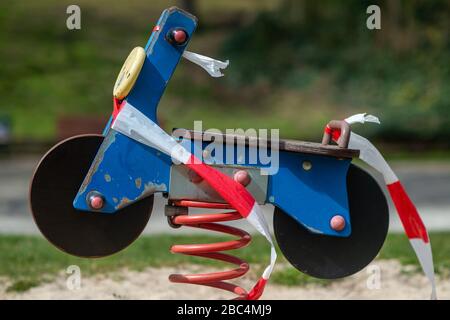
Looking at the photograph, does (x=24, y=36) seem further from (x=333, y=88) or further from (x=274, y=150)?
(x=274, y=150)

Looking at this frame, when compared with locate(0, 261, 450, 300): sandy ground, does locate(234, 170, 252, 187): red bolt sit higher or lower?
higher

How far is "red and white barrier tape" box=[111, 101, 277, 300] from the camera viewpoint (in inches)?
161

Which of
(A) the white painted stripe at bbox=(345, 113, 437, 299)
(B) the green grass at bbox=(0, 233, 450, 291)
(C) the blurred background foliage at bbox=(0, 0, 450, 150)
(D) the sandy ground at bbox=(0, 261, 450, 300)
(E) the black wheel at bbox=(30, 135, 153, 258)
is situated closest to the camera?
(E) the black wheel at bbox=(30, 135, 153, 258)

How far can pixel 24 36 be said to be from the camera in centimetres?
1761

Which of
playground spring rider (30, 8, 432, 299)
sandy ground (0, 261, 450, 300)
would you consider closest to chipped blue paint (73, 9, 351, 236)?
playground spring rider (30, 8, 432, 299)

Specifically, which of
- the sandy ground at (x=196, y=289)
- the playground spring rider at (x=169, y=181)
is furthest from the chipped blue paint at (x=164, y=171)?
the sandy ground at (x=196, y=289)

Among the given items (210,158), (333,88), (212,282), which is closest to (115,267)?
(212,282)

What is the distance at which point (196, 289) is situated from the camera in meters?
5.82

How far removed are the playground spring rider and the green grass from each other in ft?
5.33

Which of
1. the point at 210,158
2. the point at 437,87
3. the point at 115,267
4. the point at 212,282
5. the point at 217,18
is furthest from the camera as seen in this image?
the point at 217,18

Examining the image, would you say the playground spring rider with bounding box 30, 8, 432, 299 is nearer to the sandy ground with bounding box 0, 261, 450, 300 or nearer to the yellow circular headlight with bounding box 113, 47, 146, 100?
the yellow circular headlight with bounding box 113, 47, 146, 100

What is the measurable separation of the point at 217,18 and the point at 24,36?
426cm

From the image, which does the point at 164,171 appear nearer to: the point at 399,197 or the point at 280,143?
the point at 280,143

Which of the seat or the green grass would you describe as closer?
the seat
